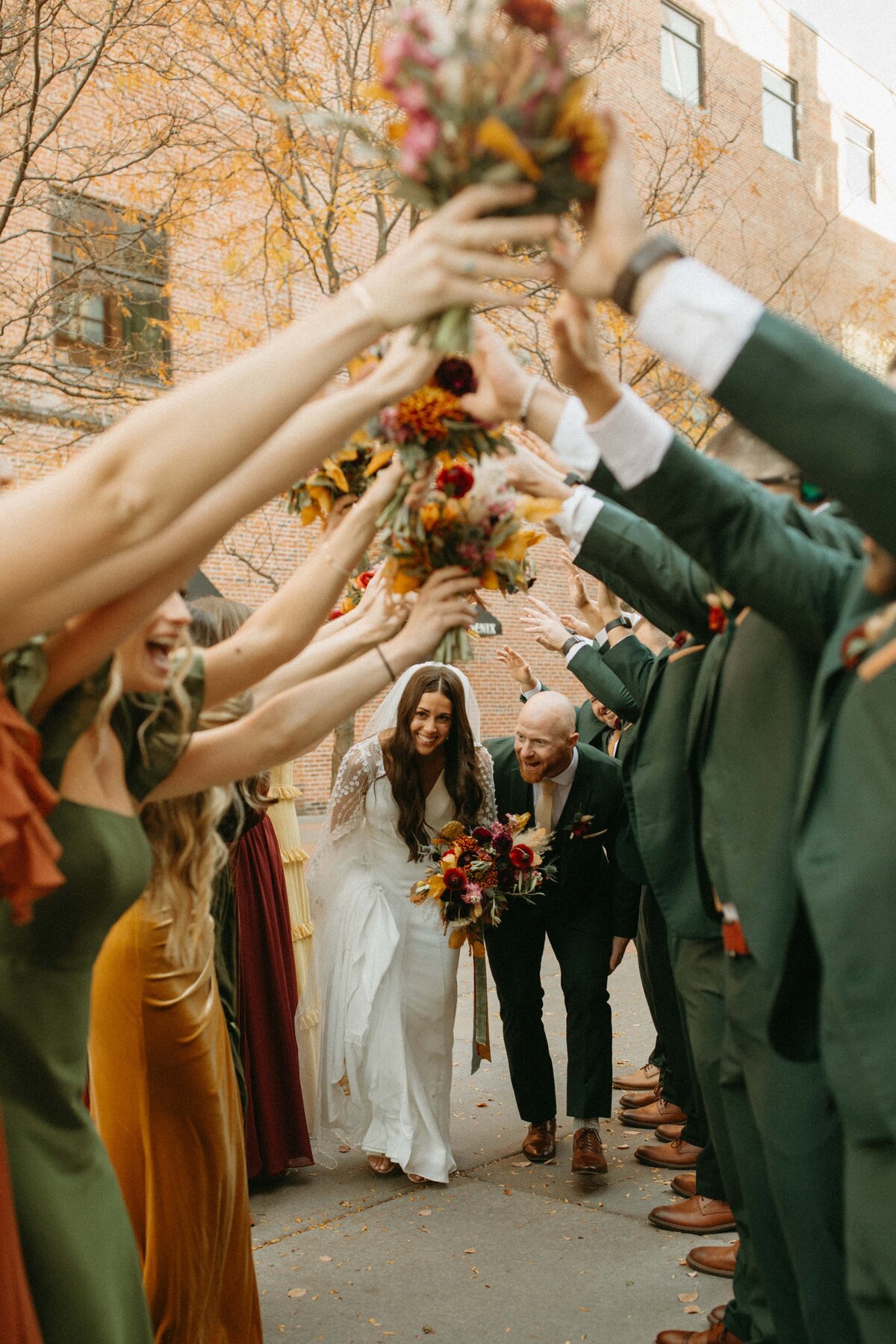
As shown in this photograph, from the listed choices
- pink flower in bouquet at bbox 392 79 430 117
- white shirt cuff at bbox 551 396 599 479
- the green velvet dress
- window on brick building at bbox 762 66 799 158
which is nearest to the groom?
white shirt cuff at bbox 551 396 599 479

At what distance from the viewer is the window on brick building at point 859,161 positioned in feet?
74.6

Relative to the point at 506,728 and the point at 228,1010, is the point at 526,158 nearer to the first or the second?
the point at 228,1010

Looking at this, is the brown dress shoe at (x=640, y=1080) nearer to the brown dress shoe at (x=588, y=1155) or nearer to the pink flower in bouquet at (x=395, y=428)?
the brown dress shoe at (x=588, y=1155)

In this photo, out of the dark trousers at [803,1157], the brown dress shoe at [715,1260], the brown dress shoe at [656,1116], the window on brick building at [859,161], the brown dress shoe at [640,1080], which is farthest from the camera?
the window on brick building at [859,161]

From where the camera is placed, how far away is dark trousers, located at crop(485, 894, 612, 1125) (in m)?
5.41

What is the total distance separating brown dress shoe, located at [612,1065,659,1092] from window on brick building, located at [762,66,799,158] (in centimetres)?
1867

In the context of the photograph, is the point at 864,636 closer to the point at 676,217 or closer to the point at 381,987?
the point at 381,987

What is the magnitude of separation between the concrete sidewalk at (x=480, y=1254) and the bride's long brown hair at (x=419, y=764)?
5.08ft

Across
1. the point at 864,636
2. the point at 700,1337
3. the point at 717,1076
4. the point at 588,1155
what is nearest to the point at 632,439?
the point at 864,636

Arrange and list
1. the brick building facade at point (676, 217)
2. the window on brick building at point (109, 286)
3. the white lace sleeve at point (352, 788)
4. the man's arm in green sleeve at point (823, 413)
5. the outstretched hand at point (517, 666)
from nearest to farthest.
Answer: the man's arm in green sleeve at point (823, 413)
the white lace sleeve at point (352, 788)
the outstretched hand at point (517, 666)
the window on brick building at point (109, 286)
the brick building facade at point (676, 217)

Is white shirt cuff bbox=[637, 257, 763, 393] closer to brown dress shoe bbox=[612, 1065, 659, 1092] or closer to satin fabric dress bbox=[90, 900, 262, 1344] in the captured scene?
satin fabric dress bbox=[90, 900, 262, 1344]

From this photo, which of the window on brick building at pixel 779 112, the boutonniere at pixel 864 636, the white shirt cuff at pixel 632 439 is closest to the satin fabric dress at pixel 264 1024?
the white shirt cuff at pixel 632 439

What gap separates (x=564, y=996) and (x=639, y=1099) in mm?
1111

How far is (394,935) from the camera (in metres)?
5.54
